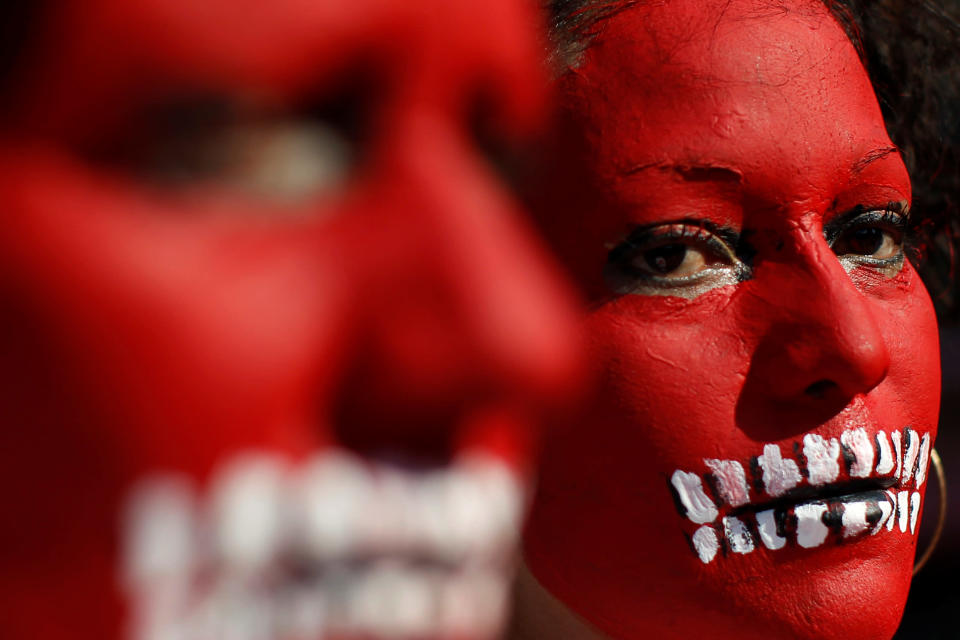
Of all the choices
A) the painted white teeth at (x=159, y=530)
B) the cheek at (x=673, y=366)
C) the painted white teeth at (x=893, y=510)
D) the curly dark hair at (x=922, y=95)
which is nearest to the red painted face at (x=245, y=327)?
the painted white teeth at (x=159, y=530)

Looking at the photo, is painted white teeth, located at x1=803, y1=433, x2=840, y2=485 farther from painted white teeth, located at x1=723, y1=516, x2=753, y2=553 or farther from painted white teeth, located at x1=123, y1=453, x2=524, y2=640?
painted white teeth, located at x1=123, y1=453, x2=524, y2=640

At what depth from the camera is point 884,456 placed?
4.86ft

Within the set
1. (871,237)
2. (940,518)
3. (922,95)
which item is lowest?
(940,518)

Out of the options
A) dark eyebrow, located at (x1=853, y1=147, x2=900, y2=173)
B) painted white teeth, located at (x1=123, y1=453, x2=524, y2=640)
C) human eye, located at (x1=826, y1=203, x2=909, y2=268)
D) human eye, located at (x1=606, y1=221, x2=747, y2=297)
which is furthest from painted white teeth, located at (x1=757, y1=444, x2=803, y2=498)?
painted white teeth, located at (x1=123, y1=453, x2=524, y2=640)

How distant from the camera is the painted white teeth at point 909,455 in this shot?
154 centimetres

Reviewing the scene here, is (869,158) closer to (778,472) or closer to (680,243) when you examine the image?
(680,243)

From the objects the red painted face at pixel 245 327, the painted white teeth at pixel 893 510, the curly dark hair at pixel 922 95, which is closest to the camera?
Answer: the red painted face at pixel 245 327

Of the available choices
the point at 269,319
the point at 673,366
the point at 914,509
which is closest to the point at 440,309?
the point at 269,319

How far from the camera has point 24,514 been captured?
0.62 m

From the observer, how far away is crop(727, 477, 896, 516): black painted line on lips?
1435 mm

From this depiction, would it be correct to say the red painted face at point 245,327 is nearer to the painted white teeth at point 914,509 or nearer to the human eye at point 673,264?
the human eye at point 673,264

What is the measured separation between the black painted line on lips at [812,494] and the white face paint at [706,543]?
39 mm

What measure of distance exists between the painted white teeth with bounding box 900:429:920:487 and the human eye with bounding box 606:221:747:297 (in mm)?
349

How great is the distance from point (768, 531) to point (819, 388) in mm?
207
